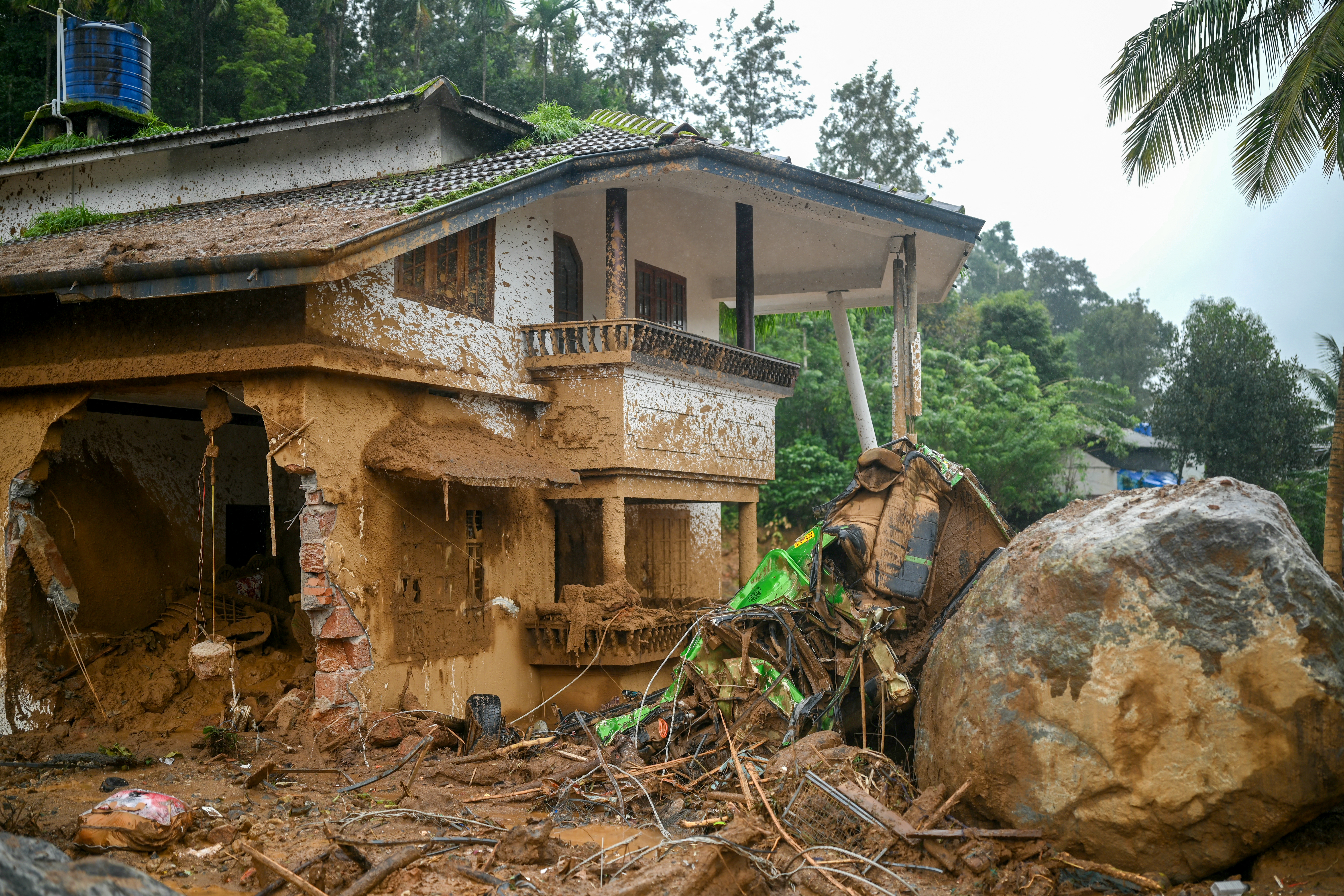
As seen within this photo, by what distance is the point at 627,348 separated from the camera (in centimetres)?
1190

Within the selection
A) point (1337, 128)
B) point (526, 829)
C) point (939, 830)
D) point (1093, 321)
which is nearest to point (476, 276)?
point (526, 829)

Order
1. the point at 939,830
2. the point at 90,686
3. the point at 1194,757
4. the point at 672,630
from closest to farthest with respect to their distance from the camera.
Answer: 1. the point at 1194,757
2. the point at 939,830
3. the point at 90,686
4. the point at 672,630

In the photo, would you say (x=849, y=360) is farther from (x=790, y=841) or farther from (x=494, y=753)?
(x=790, y=841)

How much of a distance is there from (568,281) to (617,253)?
6.41 ft

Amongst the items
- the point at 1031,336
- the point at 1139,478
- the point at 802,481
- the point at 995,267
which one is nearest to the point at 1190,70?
the point at 802,481

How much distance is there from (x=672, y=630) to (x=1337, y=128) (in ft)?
38.3

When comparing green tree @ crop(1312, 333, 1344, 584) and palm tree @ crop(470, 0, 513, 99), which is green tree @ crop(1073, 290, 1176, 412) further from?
green tree @ crop(1312, 333, 1344, 584)

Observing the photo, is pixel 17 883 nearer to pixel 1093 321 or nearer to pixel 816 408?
pixel 816 408

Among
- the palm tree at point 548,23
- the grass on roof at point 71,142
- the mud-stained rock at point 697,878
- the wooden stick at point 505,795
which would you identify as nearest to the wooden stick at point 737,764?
the mud-stained rock at point 697,878

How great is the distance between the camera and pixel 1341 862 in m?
5.93

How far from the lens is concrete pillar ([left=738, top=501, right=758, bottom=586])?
591 inches

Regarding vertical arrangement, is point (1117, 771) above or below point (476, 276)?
below

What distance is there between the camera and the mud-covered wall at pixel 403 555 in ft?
31.7

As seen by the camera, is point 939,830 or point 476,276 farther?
point 476,276
